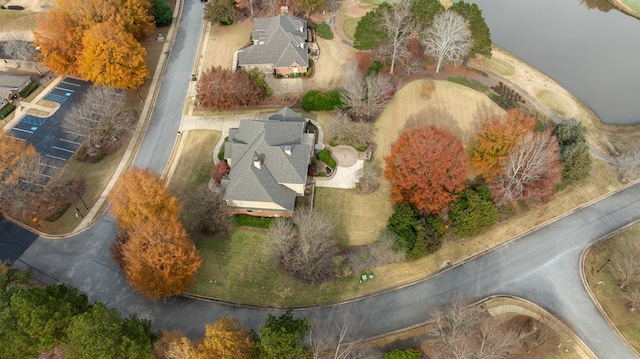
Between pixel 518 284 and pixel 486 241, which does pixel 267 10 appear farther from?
pixel 518 284

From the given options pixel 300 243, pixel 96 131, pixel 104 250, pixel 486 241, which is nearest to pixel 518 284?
pixel 486 241

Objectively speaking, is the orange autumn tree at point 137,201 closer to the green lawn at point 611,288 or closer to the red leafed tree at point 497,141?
the red leafed tree at point 497,141

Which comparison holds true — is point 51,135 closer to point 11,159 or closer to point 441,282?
point 11,159

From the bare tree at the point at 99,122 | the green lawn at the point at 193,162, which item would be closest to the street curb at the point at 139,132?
the bare tree at the point at 99,122

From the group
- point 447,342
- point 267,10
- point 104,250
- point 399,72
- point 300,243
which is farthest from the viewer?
point 267,10

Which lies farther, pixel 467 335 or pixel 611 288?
pixel 611 288

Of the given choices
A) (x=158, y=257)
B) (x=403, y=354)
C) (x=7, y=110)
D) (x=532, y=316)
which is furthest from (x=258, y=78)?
(x=532, y=316)

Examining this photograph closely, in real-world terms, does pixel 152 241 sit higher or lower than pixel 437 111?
lower
